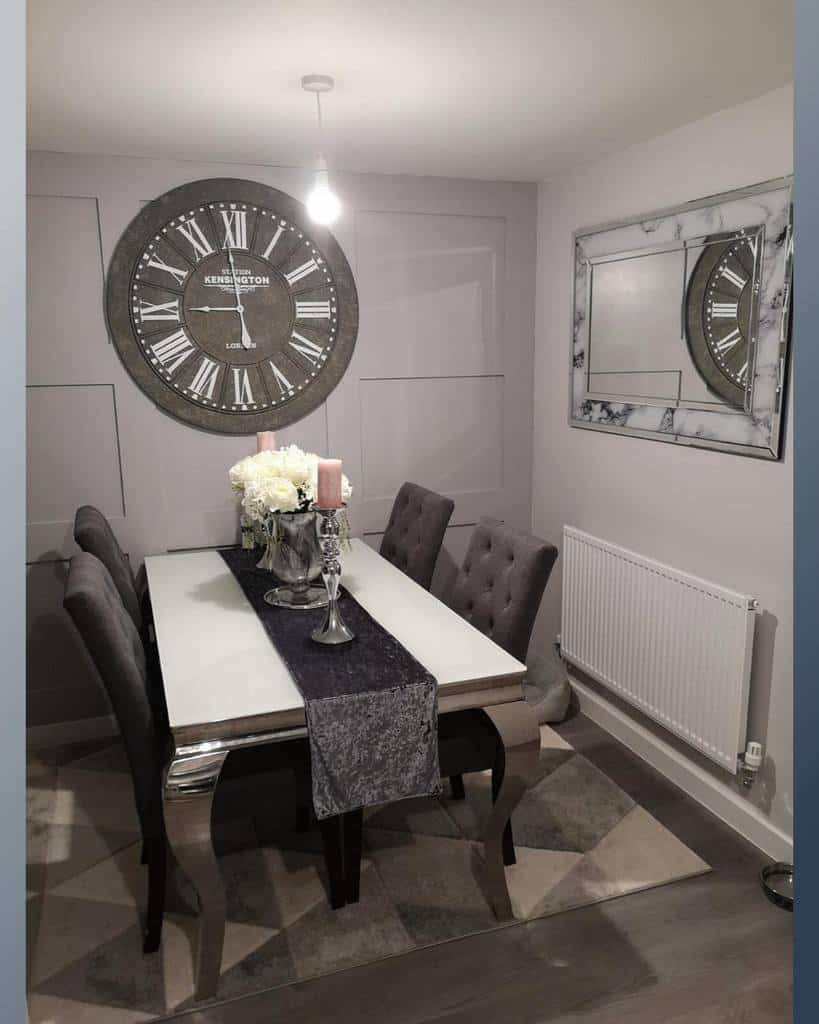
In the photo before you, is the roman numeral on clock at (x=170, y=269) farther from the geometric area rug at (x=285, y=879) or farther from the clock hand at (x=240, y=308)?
Result: the geometric area rug at (x=285, y=879)

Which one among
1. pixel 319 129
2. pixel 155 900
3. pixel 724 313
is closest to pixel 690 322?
pixel 724 313

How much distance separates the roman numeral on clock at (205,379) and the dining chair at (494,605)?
1258 millimetres

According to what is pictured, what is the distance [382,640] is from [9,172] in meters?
1.79

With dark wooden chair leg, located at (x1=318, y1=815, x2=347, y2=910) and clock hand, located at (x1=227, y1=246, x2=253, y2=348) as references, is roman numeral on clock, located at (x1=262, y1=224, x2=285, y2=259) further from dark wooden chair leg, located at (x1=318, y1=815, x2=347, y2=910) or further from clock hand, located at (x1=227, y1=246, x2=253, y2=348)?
dark wooden chair leg, located at (x1=318, y1=815, x2=347, y2=910)

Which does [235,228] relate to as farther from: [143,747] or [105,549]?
[143,747]

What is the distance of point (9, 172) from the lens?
2.29 ft

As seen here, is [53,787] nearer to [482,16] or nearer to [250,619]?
[250,619]

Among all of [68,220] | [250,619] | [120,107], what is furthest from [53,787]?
[120,107]

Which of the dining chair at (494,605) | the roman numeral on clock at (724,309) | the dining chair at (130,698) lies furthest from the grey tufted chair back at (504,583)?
the dining chair at (130,698)

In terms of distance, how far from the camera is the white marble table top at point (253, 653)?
1968mm

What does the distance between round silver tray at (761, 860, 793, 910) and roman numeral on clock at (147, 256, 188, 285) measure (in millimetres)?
2868

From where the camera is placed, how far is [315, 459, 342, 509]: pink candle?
213cm

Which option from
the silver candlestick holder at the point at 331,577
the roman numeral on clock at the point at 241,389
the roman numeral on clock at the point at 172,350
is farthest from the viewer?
the roman numeral on clock at the point at 241,389

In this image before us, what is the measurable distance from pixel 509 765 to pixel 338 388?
1908 mm
